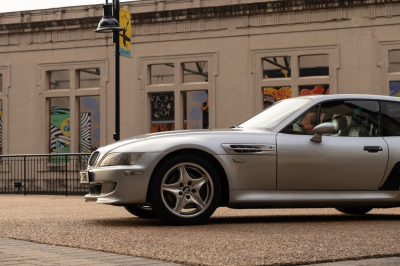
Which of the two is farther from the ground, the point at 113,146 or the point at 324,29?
the point at 324,29

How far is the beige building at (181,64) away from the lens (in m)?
24.2

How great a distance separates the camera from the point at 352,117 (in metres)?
8.58

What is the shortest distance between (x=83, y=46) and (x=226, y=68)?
19.5 ft

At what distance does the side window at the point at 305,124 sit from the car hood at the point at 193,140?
242 millimetres

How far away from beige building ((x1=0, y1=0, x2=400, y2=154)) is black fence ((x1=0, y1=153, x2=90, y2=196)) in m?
6.65

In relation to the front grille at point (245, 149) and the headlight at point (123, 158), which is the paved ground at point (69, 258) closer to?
the headlight at point (123, 158)

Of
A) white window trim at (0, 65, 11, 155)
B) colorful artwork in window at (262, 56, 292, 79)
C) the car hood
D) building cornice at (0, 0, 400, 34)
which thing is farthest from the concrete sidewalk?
white window trim at (0, 65, 11, 155)

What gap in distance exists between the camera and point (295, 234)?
22.3 ft

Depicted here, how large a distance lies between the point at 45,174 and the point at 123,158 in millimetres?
12610

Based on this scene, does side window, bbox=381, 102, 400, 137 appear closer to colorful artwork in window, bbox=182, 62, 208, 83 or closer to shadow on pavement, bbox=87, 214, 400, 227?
shadow on pavement, bbox=87, 214, 400, 227

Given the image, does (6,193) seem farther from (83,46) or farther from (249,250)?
(249,250)

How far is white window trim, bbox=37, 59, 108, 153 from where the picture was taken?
27.4m

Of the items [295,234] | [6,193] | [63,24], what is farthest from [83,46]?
[295,234]

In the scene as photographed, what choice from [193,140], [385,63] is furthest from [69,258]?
[385,63]
